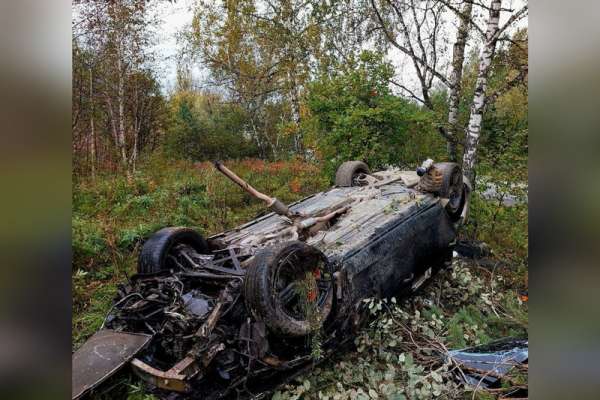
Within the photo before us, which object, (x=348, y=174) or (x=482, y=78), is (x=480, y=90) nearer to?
(x=482, y=78)

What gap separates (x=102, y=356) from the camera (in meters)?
3.18

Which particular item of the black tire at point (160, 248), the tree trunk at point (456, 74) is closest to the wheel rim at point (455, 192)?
the tree trunk at point (456, 74)

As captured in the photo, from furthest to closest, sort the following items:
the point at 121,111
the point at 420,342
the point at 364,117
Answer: the point at 121,111, the point at 364,117, the point at 420,342

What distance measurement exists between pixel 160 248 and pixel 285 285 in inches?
51.9

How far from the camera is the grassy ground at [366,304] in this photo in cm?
384

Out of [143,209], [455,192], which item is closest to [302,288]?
[455,192]

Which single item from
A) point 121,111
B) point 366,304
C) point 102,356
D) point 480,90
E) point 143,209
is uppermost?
point 480,90

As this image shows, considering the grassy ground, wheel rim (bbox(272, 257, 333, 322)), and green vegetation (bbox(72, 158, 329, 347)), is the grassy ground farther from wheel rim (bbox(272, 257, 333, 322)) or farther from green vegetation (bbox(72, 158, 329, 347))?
wheel rim (bbox(272, 257, 333, 322))

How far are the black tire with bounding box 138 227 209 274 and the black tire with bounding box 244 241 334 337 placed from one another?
114 centimetres

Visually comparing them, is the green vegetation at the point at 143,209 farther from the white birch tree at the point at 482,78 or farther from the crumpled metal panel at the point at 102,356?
the white birch tree at the point at 482,78

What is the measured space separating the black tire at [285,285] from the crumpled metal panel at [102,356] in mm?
931

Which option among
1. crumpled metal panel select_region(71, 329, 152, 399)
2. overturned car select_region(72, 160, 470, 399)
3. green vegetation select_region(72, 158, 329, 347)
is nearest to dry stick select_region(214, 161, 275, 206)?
overturned car select_region(72, 160, 470, 399)
